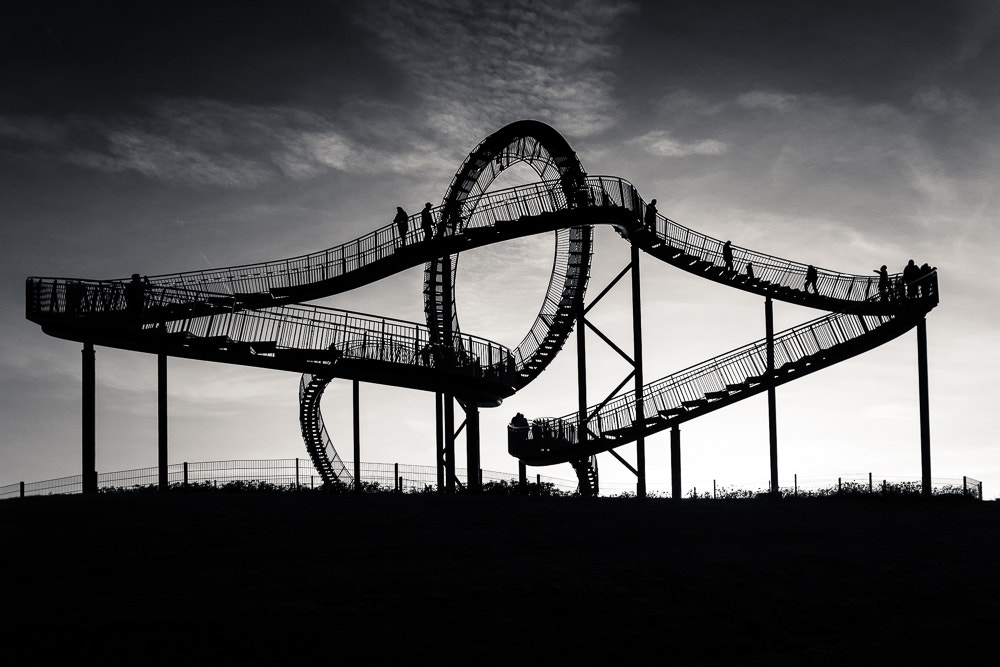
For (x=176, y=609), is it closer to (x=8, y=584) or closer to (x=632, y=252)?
(x=8, y=584)

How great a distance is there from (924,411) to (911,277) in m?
5.16

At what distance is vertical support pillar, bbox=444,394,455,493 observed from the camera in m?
Result: 33.5

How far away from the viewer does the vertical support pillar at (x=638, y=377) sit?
104 feet

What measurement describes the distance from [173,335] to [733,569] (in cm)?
1528

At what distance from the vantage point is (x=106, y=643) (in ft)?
31.4

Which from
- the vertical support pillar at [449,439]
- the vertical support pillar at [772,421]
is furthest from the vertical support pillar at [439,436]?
the vertical support pillar at [772,421]

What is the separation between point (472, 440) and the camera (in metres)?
33.4

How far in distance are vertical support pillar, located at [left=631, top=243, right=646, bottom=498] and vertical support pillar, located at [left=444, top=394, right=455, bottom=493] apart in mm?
6042

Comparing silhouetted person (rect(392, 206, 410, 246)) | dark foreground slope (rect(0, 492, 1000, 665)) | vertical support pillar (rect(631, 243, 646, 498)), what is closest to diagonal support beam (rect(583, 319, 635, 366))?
vertical support pillar (rect(631, 243, 646, 498))

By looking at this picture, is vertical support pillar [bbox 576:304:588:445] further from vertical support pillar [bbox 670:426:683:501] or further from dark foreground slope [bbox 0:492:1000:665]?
dark foreground slope [bbox 0:492:1000:665]

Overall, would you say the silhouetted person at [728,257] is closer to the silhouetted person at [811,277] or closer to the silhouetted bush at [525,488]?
the silhouetted person at [811,277]

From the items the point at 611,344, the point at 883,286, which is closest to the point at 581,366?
the point at 611,344

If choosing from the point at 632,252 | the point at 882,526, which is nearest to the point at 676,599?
the point at 882,526

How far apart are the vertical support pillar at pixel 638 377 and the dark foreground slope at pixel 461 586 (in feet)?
40.2
